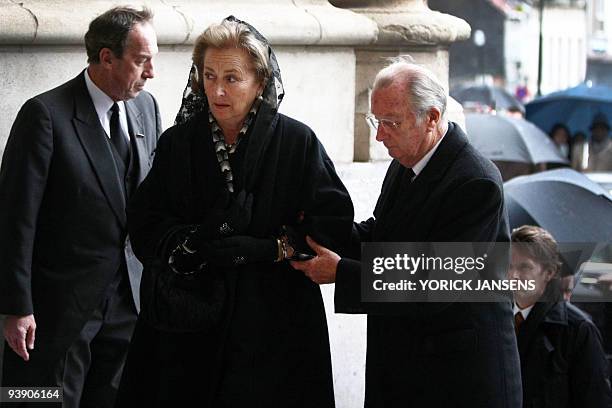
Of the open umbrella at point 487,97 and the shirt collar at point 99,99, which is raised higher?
the shirt collar at point 99,99

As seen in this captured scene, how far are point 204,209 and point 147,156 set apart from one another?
757 millimetres

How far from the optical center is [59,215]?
4527 mm

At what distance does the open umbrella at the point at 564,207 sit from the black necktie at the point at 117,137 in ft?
9.44

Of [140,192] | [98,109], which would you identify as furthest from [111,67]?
[140,192]

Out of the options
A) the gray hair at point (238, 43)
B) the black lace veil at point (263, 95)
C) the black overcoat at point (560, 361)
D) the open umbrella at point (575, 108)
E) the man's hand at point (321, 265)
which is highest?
the gray hair at point (238, 43)

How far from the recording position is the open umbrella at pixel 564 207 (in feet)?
22.9

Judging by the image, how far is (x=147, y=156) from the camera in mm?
4816

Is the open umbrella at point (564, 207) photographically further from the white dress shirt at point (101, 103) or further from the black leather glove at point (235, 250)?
the black leather glove at point (235, 250)

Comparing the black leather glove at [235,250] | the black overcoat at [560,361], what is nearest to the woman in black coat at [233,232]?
the black leather glove at [235,250]

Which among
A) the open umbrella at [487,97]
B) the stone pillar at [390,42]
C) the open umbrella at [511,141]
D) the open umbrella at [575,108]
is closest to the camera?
the stone pillar at [390,42]

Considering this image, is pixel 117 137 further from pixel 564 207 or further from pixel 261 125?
pixel 564 207

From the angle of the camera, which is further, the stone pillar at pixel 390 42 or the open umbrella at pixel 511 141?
the open umbrella at pixel 511 141

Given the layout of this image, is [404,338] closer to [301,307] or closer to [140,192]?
[301,307]

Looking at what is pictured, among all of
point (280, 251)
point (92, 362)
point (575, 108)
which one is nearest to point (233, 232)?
point (280, 251)
